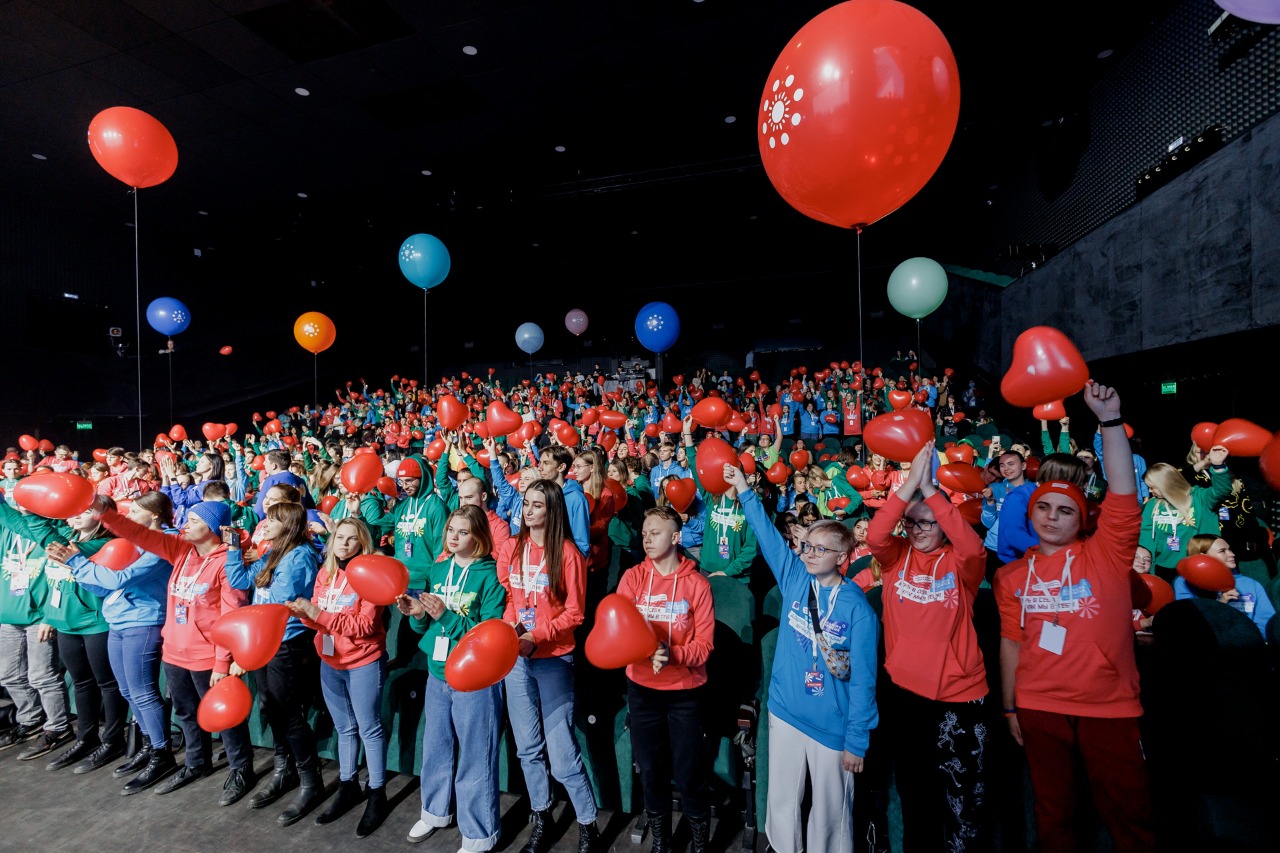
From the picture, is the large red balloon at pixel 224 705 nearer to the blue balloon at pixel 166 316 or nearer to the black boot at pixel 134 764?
the black boot at pixel 134 764

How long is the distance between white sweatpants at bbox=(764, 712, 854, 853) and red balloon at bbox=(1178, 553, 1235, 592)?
6.10ft

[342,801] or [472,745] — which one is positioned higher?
[472,745]

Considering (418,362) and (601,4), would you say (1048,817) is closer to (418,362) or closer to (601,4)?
(601,4)

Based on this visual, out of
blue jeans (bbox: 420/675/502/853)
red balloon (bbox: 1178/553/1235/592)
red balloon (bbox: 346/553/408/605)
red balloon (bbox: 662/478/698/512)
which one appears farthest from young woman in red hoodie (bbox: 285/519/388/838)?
red balloon (bbox: 1178/553/1235/592)

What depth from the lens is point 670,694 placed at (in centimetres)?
214

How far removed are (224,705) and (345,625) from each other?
48 cm

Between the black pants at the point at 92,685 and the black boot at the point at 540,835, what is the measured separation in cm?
243

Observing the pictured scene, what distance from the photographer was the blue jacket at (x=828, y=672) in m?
1.84

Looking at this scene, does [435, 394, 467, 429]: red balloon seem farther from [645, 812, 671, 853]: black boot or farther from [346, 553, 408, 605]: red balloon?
[645, 812, 671, 853]: black boot

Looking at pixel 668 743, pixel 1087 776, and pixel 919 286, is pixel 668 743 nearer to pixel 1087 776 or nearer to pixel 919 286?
pixel 1087 776

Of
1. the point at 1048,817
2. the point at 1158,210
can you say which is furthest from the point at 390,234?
the point at 1048,817

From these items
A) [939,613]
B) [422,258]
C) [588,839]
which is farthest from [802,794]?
[422,258]

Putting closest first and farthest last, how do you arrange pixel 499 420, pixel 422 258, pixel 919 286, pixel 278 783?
pixel 278 783, pixel 499 420, pixel 919 286, pixel 422 258

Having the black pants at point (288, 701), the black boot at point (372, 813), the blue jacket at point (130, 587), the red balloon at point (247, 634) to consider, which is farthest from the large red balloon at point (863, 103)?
the blue jacket at point (130, 587)
